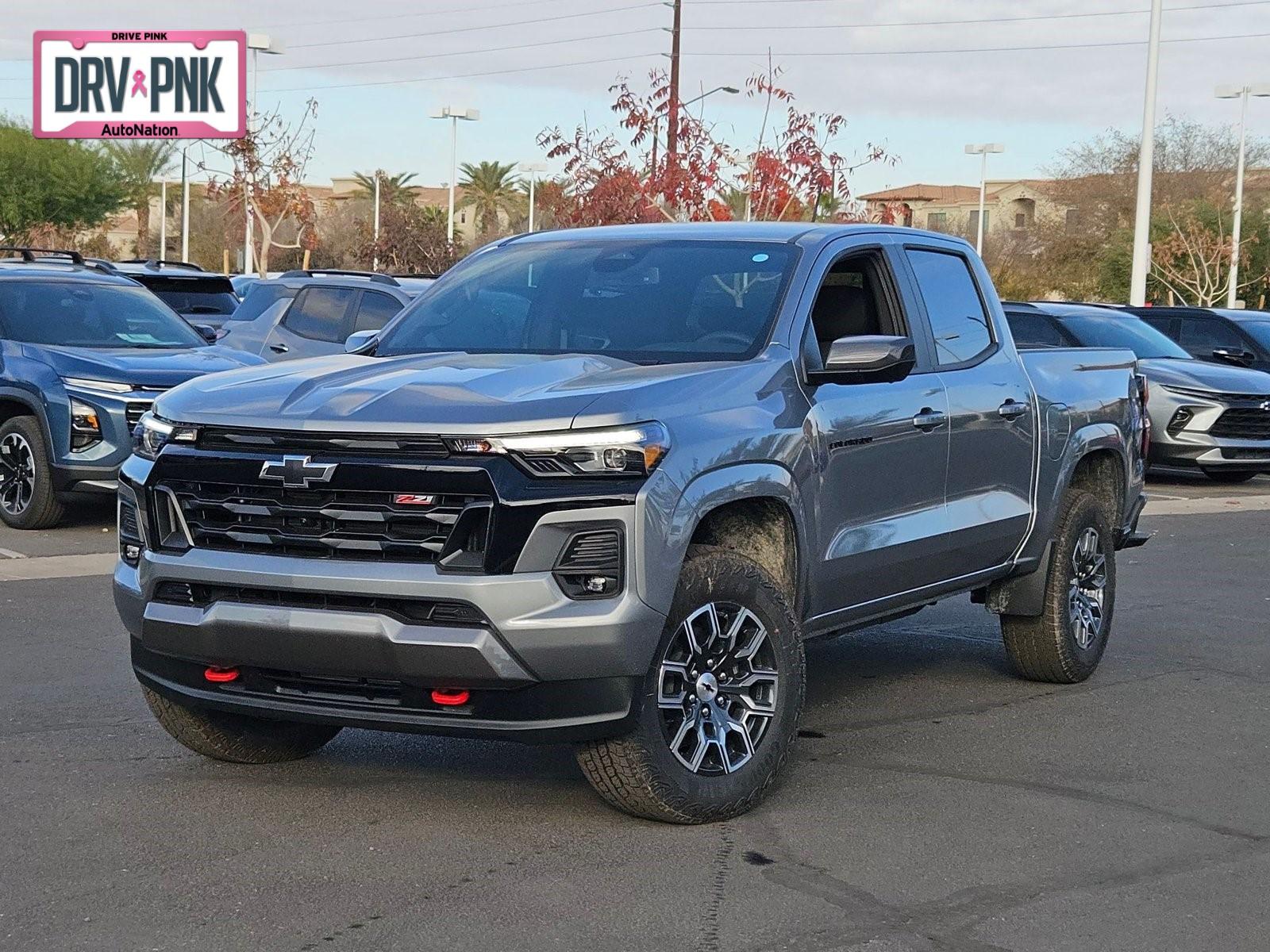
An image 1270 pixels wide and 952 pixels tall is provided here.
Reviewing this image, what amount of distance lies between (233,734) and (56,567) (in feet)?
17.1

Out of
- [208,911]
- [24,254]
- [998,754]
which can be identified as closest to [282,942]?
[208,911]

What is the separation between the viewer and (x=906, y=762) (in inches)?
258

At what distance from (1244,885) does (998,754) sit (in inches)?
63.8

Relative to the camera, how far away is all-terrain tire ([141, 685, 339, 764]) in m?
5.99

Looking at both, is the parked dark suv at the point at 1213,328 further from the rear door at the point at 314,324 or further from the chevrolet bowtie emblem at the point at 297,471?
the chevrolet bowtie emblem at the point at 297,471

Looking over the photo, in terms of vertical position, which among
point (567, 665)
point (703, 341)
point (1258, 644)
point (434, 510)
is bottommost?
Answer: point (1258, 644)

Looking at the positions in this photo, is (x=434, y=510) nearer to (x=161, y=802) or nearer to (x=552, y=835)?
(x=552, y=835)

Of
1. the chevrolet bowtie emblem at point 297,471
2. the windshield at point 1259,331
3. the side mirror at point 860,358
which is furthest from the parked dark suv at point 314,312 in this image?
the chevrolet bowtie emblem at point 297,471

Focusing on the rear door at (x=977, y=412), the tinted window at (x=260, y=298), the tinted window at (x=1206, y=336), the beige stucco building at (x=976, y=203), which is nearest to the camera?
the rear door at (x=977, y=412)

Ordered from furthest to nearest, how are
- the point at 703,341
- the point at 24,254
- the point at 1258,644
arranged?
the point at 24,254 < the point at 1258,644 < the point at 703,341

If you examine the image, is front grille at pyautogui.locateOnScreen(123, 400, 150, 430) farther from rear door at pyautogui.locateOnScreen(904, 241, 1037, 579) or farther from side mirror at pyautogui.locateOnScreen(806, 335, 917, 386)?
side mirror at pyautogui.locateOnScreen(806, 335, 917, 386)

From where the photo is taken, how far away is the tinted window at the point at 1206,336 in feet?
69.9

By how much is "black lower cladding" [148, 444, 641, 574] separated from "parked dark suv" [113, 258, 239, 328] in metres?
15.2

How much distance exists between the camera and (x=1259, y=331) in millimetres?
21219
